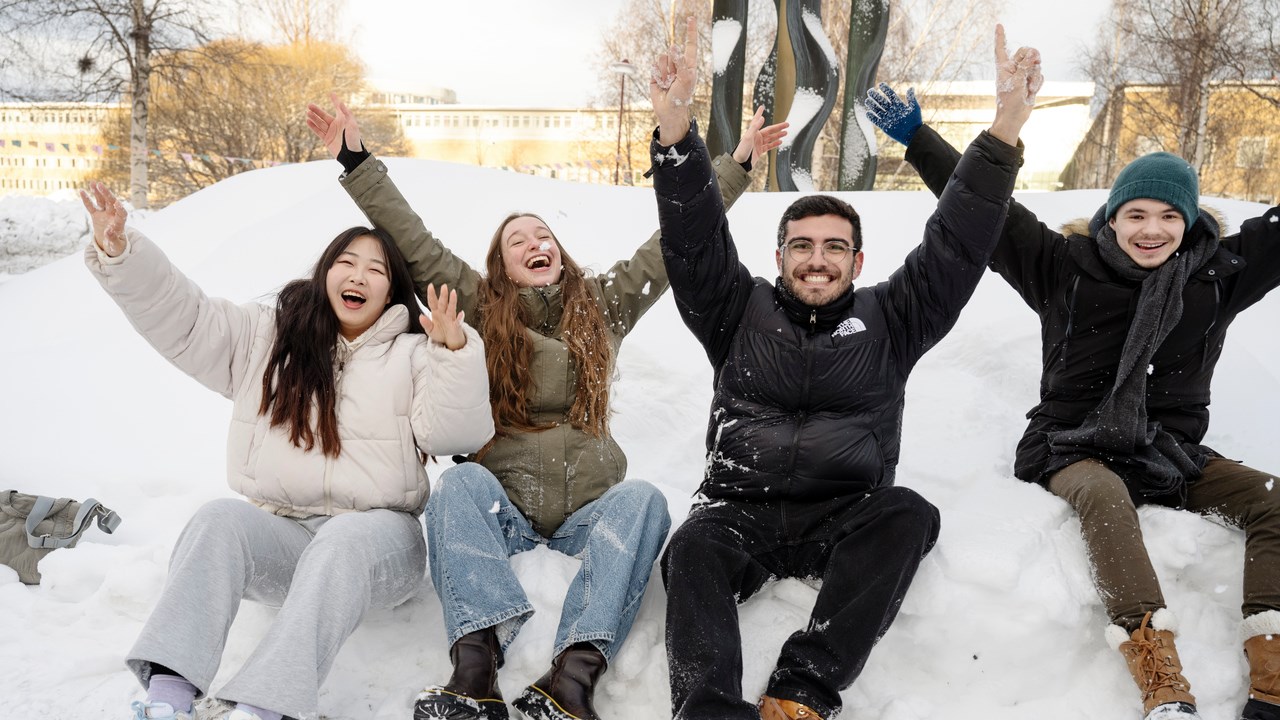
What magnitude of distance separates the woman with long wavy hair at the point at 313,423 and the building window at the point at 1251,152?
80.1 ft

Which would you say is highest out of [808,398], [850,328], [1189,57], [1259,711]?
[1189,57]

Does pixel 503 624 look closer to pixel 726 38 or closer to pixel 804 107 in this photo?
pixel 804 107

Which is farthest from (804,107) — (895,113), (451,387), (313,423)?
(313,423)

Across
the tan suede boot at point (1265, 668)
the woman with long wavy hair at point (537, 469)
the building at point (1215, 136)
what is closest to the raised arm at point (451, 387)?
the woman with long wavy hair at point (537, 469)

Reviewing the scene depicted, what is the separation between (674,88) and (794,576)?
4.73 ft

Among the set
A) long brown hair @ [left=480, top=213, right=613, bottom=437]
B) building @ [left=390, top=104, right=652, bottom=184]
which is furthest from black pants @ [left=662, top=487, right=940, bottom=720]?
building @ [left=390, top=104, right=652, bottom=184]

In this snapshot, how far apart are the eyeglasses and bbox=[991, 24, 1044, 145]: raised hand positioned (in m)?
0.52

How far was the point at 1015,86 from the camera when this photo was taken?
2242 mm

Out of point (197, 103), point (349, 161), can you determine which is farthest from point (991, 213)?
point (197, 103)

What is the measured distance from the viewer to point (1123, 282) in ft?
8.95

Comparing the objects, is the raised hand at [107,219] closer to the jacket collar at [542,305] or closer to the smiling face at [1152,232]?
the jacket collar at [542,305]

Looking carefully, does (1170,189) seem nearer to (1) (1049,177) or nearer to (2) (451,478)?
(2) (451,478)

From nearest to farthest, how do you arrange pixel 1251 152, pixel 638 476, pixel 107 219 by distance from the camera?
pixel 107 219, pixel 638 476, pixel 1251 152

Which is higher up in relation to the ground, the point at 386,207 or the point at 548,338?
the point at 386,207
